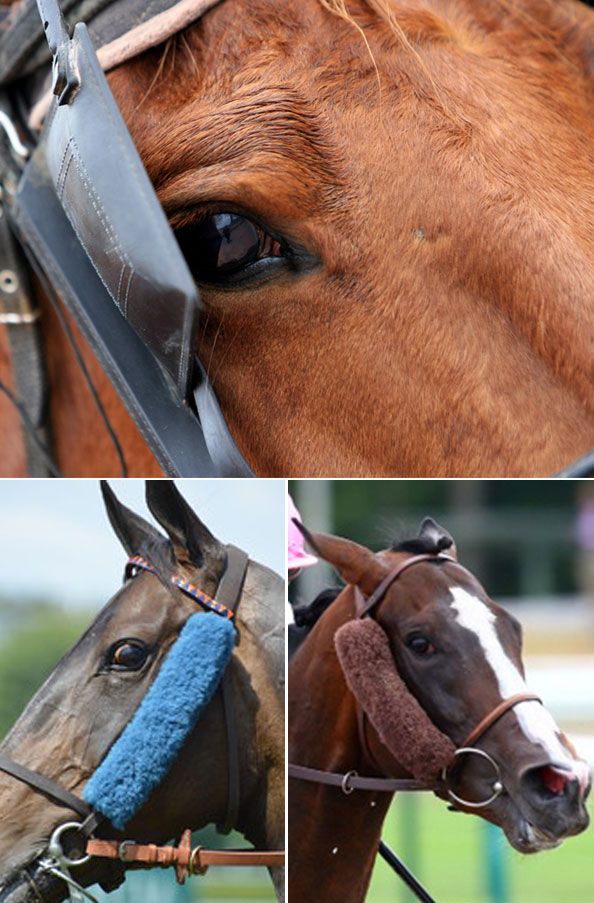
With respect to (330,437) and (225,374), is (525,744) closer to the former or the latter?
(330,437)

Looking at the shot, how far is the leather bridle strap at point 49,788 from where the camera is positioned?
155 centimetres

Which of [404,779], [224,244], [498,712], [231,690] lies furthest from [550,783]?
[224,244]

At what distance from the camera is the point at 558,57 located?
1.91 metres

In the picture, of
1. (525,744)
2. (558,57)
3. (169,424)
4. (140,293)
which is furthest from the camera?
(558,57)

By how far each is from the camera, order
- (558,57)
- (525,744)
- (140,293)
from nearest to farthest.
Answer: (140,293) → (525,744) → (558,57)

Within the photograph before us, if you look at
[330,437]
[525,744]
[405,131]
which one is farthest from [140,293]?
[525,744]

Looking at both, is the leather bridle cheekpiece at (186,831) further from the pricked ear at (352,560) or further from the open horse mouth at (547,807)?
the open horse mouth at (547,807)

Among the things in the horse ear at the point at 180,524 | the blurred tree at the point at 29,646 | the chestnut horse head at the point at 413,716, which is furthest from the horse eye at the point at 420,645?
the blurred tree at the point at 29,646

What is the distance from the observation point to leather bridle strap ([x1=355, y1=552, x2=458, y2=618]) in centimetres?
171

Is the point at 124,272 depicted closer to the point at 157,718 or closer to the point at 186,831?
the point at 157,718

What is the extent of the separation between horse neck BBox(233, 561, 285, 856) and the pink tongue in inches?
14.7

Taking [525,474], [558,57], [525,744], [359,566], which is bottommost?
[525,744]

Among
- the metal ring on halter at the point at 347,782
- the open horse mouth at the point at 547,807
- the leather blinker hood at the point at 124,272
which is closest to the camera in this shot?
the leather blinker hood at the point at 124,272

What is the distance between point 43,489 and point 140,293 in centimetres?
32
